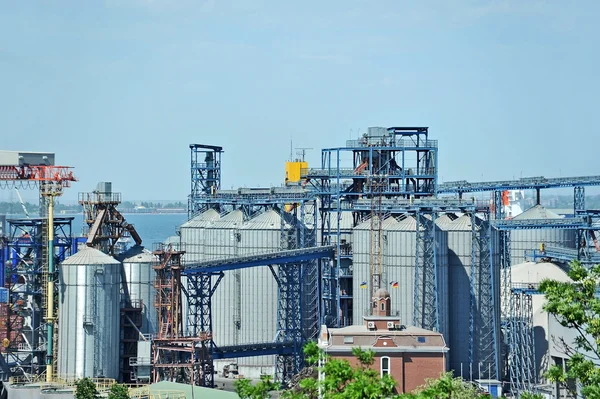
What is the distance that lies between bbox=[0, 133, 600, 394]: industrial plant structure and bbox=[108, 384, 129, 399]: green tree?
307 inches

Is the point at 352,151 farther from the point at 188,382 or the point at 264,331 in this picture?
the point at 188,382

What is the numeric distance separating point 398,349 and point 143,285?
2364 cm

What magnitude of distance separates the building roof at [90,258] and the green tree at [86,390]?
10.8 metres

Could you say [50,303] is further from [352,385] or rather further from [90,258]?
[352,385]

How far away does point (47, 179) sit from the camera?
332 ft

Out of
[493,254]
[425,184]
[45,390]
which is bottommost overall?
[45,390]

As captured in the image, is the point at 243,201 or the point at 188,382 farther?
the point at 243,201

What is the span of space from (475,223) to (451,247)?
9.71ft

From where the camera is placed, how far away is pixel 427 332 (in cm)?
8838

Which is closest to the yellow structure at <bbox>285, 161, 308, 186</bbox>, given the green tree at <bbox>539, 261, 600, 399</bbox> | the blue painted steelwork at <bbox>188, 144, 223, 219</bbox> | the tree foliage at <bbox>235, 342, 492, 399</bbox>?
the blue painted steelwork at <bbox>188, 144, 223, 219</bbox>

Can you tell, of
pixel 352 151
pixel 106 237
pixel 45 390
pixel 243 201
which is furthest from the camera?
pixel 243 201

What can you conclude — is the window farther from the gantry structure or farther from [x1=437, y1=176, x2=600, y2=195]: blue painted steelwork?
[x1=437, y1=176, x2=600, y2=195]: blue painted steelwork

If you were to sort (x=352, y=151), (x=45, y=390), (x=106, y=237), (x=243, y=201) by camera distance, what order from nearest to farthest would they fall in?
(x=45, y=390)
(x=106, y=237)
(x=352, y=151)
(x=243, y=201)

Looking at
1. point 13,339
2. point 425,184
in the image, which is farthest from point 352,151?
point 13,339
